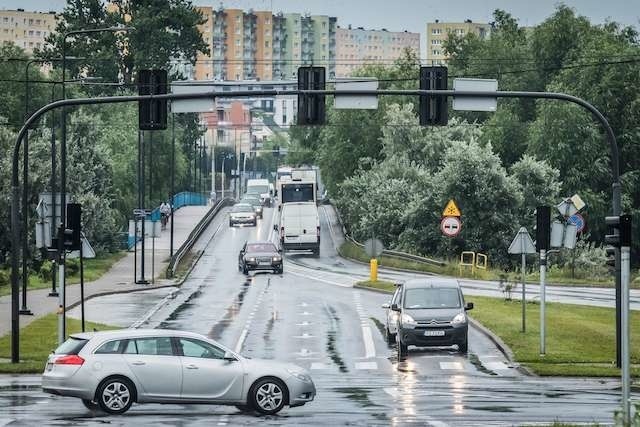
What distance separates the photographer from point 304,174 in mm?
109438

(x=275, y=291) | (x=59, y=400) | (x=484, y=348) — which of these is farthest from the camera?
(x=275, y=291)

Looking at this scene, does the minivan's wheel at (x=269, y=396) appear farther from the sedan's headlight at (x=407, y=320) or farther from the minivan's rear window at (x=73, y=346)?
the sedan's headlight at (x=407, y=320)

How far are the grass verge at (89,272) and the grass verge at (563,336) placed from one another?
18246 mm

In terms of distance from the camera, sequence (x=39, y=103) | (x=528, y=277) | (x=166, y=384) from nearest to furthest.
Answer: (x=166, y=384) → (x=528, y=277) → (x=39, y=103)

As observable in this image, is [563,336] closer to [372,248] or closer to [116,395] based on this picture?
[116,395]

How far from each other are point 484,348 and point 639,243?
6170 cm

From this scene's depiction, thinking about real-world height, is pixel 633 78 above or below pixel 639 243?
above

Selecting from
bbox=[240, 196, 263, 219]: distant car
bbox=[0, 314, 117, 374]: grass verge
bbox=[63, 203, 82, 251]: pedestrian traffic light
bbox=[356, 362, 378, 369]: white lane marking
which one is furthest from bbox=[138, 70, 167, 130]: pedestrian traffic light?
bbox=[240, 196, 263, 219]: distant car

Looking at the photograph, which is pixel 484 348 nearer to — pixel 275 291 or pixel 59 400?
pixel 59 400

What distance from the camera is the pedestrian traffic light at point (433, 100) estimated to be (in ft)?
106

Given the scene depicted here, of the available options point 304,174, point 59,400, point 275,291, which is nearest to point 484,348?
point 59,400

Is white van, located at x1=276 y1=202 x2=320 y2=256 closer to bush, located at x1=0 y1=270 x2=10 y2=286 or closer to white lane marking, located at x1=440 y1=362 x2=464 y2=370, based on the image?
bush, located at x1=0 y1=270 x2=10 y2=286

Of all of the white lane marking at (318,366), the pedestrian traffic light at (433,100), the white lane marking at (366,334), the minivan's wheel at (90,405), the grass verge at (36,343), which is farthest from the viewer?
the white lane marking at (366,334)

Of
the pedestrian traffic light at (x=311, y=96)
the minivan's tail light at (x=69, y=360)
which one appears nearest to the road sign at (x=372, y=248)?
the pedestrian traffic light at (x=311, y=96)
